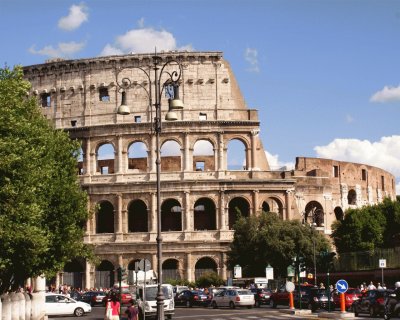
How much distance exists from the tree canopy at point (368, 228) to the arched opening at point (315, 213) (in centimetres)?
187

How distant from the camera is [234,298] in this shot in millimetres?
46156

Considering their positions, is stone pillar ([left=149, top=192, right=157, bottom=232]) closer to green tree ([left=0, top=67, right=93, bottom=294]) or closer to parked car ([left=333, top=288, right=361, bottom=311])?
parked car ([left=333, top=288, right=361, bottom=311])

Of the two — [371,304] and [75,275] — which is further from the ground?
[75,275]

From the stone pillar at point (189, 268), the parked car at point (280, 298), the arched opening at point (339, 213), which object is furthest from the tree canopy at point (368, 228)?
the parked car at point (280, 298)

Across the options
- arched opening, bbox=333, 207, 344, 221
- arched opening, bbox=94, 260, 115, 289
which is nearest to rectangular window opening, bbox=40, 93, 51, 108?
arched opening, bbox=94, 260, 115, 289

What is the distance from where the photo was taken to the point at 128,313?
26594 millimetres

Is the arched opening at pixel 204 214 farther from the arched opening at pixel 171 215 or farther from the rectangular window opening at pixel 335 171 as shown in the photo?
the rectangular window opening at pixel 335 171

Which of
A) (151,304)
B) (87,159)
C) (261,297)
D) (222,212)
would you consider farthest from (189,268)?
(151,304)

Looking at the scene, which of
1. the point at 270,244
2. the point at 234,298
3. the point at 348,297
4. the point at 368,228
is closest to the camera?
the point at 348,297

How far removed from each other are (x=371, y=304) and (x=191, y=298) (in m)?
17.8

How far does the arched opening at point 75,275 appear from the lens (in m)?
68.9

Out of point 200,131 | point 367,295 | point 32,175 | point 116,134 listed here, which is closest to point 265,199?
point 200,131

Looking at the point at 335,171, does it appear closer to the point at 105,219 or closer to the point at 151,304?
the point at 105,219

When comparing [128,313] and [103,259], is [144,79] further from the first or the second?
[128,313]
